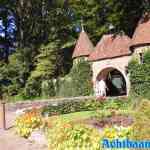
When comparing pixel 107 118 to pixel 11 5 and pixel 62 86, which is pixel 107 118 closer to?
pixel 62 86

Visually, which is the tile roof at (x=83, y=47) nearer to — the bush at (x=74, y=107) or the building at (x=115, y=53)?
the building at (x=115, y=53)

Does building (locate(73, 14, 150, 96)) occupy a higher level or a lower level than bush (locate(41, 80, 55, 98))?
higher

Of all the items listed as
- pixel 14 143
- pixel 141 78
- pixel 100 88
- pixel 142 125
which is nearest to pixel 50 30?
pixel 100 88

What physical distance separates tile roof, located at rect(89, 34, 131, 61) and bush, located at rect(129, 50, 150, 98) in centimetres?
364

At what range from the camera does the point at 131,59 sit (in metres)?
36.3

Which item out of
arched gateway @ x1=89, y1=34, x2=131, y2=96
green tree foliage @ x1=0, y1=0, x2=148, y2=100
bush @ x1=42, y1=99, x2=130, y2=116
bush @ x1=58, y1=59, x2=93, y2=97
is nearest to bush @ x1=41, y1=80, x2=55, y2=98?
green tree foliage @ x1=0, y1=0, x2=148, y2=100

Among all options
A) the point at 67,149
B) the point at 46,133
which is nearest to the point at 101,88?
the point at 46,133

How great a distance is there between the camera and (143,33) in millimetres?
35812

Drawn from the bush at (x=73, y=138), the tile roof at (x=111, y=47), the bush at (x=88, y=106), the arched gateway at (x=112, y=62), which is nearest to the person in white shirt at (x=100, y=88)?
the arched gateway at (x=112, y=62)

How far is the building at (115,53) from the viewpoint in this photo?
3603 cm

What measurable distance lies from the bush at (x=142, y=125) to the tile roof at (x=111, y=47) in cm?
2661

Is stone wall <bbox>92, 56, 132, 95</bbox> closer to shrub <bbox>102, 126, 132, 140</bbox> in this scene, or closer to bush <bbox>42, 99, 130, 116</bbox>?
bush <bbox>42, 99, 130, 116</bbox>

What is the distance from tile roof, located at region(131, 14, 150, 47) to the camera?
35.3m

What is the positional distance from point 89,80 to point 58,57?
33.7 feet
